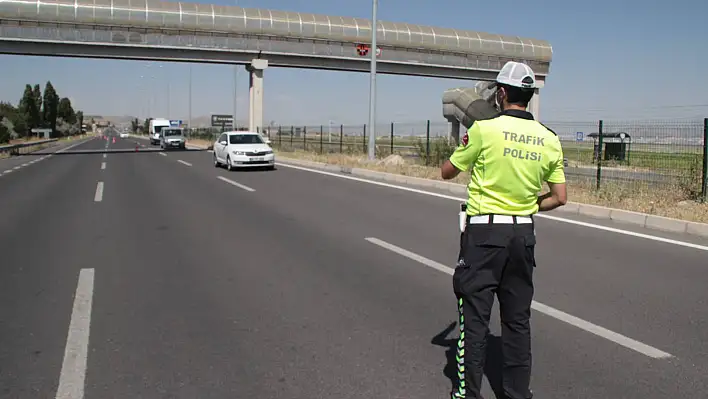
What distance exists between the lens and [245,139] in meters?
22.8

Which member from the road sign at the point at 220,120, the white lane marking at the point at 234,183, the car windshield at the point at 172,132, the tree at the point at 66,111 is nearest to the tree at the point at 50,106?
the tree at the point at 66,111

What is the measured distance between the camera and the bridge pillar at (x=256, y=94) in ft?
117

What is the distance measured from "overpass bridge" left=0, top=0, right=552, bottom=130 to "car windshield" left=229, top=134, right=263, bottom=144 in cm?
1316

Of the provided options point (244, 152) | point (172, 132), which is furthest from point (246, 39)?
point (244, 152)

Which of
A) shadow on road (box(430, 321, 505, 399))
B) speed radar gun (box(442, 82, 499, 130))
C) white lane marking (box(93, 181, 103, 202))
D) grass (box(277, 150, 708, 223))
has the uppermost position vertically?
speed radar gun (box(442, 82, 499, 130))

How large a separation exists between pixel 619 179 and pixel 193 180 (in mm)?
11480

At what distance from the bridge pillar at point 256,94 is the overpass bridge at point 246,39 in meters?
0.06

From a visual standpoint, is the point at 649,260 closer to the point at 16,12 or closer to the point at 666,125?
the point at 666,125

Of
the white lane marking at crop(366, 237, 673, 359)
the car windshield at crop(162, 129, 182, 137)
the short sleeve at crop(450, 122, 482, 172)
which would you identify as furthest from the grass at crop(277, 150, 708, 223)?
the car windshield at crop(162, 129, 182, 137)

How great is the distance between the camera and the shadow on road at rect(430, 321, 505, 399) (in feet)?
12.0

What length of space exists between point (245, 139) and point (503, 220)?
2047 centimetres

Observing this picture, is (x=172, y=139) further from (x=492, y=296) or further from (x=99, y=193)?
(x=492, y=296)

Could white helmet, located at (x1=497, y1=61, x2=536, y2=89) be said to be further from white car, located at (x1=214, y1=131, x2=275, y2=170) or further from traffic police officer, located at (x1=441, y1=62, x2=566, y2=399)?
white car, located at (x1=214, y1=131, x2=275, y2=170)

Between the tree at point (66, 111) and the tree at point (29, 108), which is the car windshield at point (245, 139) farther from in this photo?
the tree at point (66, 111)
